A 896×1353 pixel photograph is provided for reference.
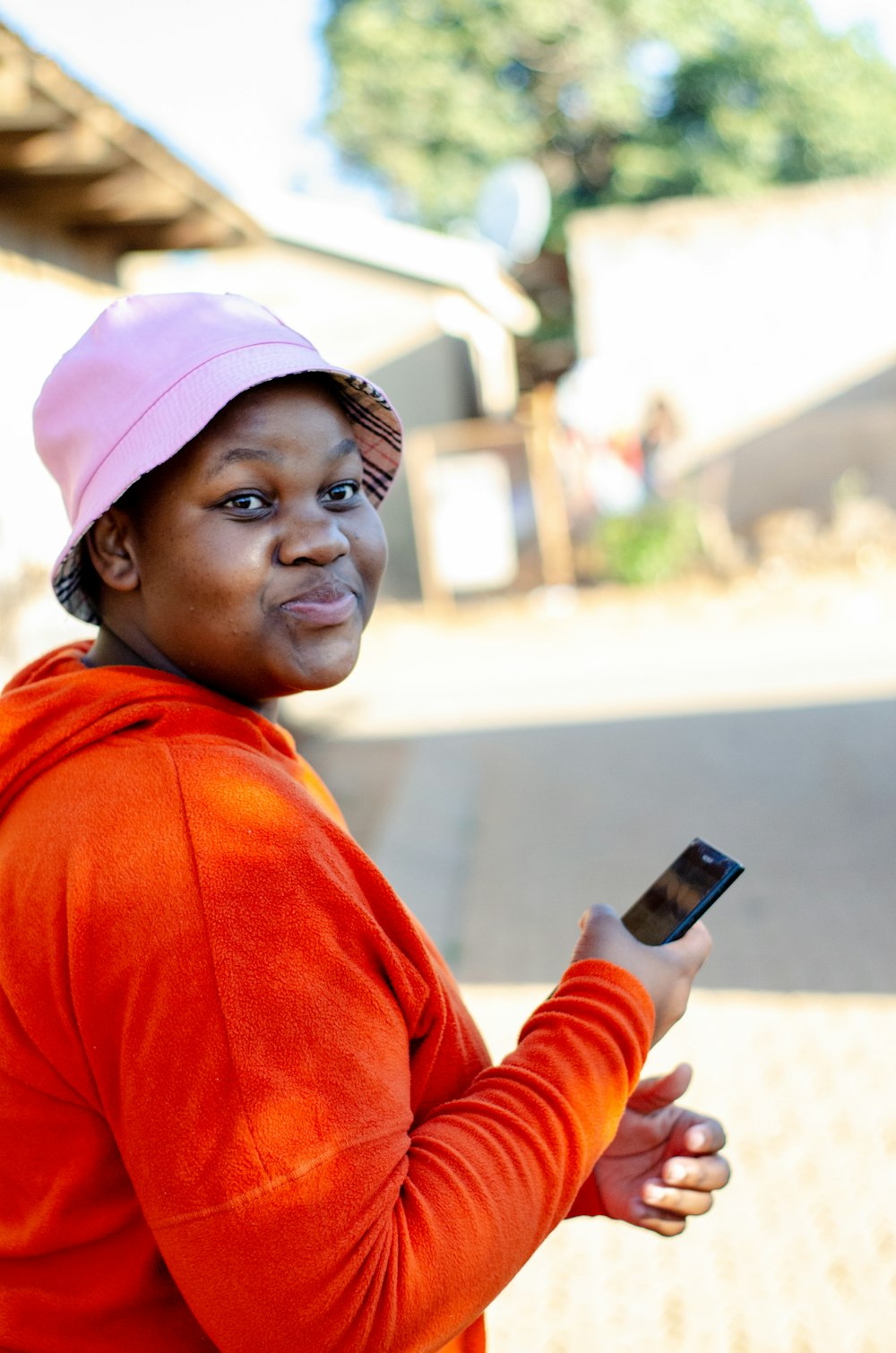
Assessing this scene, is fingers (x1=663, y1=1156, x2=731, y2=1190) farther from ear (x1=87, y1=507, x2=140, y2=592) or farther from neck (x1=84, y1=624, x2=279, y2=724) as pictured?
ear (x1=87, y1=507, x2=140, y2=592)

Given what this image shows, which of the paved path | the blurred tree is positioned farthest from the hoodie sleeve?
the blurred tree

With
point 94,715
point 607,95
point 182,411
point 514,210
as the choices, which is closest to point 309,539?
point 182,411

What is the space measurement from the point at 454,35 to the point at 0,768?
28043 mm

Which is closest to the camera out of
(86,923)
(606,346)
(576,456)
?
(86,923)

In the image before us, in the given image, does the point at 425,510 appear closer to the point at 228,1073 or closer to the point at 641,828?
the point at 641,828

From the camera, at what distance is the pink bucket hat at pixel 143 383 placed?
1271mm

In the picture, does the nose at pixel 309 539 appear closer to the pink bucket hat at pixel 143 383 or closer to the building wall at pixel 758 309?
the pink bucket hat at pixel 143 383

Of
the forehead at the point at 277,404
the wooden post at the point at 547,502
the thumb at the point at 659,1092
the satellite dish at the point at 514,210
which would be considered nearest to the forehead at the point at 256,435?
the forehead at the point at 277,404

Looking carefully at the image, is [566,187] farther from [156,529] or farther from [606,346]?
[156,529]

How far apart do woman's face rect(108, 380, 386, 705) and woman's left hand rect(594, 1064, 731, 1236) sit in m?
0.68

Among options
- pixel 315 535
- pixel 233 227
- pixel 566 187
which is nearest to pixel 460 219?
pixel 566 187

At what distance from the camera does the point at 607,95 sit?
88.1 ft

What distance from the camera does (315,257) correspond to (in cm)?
1730

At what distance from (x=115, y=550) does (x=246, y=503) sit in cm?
16
